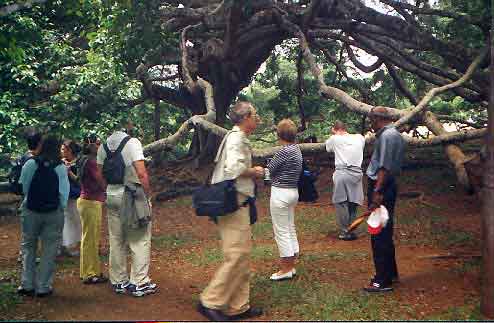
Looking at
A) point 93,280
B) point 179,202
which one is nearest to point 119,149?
point 93,280

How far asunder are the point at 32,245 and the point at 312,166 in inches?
390

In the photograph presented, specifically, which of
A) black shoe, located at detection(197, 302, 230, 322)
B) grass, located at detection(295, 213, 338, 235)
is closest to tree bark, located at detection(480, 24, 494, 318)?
black shoe, located at detection(197, 302, 230, 322)

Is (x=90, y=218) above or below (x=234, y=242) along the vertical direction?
above

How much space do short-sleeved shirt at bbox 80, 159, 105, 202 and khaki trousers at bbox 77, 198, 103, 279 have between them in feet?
0.20

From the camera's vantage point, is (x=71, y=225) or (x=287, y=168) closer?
(x=287, y=168)

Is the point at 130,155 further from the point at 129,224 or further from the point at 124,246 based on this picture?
the point at 124,246

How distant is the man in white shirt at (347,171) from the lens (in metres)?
8.02

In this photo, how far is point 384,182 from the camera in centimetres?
525

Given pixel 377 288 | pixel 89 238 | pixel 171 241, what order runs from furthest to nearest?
pixel 171 241, pixel 89 238, pixel 377 288

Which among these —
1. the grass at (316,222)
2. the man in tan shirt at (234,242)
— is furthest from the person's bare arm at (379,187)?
the grass at (316,222)

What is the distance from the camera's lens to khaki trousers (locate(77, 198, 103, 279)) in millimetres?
6059

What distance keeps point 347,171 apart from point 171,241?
336cm

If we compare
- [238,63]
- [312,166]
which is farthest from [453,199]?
[238,63]

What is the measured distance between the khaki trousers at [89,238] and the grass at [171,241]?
92.9 inches
